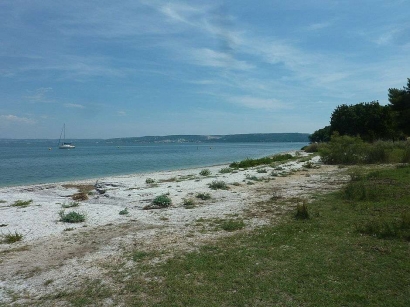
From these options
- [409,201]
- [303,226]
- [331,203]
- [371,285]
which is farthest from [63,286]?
[409,201]

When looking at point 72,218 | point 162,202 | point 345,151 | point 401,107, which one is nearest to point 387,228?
point 162,202

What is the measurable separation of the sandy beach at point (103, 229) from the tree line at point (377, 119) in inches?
1396

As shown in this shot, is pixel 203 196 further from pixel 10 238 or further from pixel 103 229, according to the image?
pixel 10 238

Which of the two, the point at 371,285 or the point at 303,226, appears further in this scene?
the point at 303,226

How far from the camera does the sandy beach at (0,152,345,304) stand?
6.59 meters

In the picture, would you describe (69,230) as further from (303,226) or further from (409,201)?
(409,201)

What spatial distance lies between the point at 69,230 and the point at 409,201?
34.8ft

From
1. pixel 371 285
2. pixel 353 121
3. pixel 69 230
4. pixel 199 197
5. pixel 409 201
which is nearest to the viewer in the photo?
pixel 371 285

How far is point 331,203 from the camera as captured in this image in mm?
12141

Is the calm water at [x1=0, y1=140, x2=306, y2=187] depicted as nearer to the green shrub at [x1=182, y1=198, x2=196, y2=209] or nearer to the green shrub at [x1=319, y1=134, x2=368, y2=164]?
the green shrub at [x1=319, y1=134, x2=368, y2=164]

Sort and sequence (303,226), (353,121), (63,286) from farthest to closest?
(353,121) → (303,226) → (63,286)

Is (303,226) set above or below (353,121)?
below

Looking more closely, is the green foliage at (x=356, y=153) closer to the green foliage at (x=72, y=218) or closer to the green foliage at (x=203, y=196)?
the green foliage at (x=203, y=196)

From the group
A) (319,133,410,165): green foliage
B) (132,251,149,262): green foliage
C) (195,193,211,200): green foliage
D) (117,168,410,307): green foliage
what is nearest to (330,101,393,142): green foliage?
(319,133,410,165): green foliage
